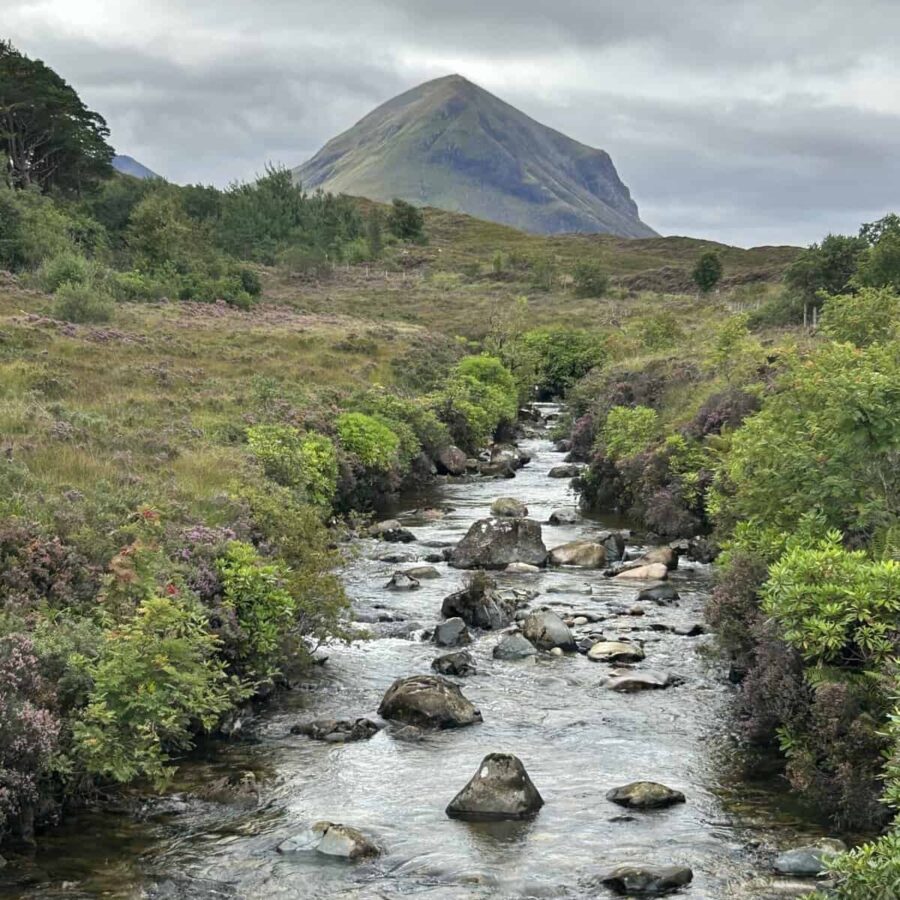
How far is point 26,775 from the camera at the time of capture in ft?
36.1

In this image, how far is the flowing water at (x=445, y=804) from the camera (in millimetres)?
10797

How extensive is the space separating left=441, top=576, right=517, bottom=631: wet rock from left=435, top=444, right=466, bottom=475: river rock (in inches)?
803

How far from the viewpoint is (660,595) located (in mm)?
23016

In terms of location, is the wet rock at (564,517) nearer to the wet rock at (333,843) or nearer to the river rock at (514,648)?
the river rock at (514,648)

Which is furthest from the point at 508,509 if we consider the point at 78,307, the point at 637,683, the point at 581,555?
the point at 78,307

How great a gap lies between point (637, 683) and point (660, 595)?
19.8 ft

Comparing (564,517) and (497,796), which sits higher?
(564,517)

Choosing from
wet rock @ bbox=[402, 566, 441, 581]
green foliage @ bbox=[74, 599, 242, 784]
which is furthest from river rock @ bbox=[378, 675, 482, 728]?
wet rock @ bbox=[402, 566, 441, 581]

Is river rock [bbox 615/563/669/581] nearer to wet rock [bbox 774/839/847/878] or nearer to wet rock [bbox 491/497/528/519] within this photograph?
wet rock [bbox 491/497/528/519]

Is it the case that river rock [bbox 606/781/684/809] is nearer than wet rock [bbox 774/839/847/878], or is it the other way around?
wet rock [bbox 774/839/847/878]

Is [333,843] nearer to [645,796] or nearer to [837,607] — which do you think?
[645,796]

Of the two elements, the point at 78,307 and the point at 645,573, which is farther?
the point at 78,307

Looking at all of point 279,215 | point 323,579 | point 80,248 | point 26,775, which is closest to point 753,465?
point 323,579

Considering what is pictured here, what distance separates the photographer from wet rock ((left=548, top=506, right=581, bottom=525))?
32.3m
